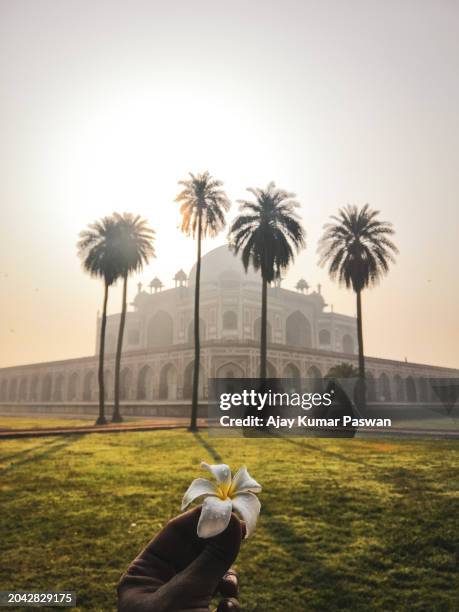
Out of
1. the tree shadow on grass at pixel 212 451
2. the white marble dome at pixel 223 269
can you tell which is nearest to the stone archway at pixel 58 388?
the white marble dome at pixel 223 269

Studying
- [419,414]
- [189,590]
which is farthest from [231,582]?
[419,414]

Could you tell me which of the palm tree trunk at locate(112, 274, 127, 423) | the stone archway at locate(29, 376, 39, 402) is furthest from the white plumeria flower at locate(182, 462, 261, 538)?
the stone archway at locate(29, 376, 39, 402)

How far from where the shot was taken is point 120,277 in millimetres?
29719

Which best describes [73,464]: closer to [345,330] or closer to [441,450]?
[441,450]

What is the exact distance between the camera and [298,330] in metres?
57.2

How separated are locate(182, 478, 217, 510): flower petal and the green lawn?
8.90 ft

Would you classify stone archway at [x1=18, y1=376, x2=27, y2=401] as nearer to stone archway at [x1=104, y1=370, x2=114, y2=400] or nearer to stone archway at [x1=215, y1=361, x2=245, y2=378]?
stone archway at [x1=104, y1=370, x2=114, y2=400]

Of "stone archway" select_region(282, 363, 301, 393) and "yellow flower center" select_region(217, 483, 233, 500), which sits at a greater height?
"stone archway" select_region(282, 363, 301, 393)

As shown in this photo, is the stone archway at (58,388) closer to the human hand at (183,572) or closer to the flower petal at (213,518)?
the human hand at (183,572)

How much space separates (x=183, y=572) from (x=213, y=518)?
0.64 ft

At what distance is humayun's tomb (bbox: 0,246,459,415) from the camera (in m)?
40.2

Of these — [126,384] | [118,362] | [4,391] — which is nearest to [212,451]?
[118,362]

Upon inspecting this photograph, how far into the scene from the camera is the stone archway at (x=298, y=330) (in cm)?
5631

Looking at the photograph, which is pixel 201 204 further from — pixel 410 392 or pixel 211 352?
pixel 410 392
